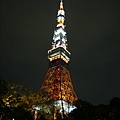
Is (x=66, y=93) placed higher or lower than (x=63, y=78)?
lower

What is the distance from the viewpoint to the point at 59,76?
37.6m

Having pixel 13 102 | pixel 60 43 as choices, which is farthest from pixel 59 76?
pixel 13 102

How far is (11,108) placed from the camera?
13000 mm

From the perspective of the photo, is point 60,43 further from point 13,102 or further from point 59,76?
point 13,102

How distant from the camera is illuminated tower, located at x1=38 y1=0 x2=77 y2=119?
1344 inches

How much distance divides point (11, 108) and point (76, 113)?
1162 cm

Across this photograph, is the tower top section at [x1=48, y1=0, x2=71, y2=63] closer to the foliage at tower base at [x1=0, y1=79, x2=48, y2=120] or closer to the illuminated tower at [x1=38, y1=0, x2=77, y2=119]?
the illuminated tower at [x1=38, y1=0, x2=77, y2=119]

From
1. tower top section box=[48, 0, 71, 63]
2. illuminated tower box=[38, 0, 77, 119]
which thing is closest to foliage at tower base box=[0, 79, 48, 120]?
illuminated tower box=[38, 0, 77, 119]

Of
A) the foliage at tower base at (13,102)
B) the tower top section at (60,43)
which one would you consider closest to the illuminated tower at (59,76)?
the tower top section at (60,43)

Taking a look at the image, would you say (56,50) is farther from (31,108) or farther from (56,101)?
(31,108)

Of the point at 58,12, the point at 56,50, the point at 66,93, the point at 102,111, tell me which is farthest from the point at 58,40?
the point at 102,111

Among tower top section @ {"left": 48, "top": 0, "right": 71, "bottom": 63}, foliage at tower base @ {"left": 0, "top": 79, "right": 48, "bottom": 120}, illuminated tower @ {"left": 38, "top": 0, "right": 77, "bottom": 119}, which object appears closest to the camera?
foliage at tower base @ {"left": 0, "top": 79, "right": 48, "bottom": 120}

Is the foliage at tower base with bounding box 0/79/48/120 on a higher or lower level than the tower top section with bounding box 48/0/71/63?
lower

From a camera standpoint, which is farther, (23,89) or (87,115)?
(87,115)
